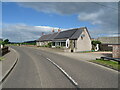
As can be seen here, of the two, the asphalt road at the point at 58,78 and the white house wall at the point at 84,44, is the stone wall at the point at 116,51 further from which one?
the white house wall at the point at 84,44

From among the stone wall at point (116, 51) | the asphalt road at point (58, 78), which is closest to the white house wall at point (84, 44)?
the stone wall at point (116, 51)

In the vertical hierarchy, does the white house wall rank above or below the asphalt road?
→ above

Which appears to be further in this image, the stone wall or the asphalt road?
the stone wall

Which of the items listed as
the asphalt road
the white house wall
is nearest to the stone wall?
the asphalt road

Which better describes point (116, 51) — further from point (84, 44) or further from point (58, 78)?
point (84, 44)

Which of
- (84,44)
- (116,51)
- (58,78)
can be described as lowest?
(58,78)

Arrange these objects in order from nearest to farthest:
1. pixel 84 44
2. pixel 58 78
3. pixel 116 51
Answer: pixel 58 78 < pixel 116 51 < pixel 84 44

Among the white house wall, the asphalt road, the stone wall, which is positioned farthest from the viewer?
the white house wall

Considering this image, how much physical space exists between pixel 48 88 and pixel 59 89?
1.66 ft

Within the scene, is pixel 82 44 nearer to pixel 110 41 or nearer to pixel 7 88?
pixel 110 41

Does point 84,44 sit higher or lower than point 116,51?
higher

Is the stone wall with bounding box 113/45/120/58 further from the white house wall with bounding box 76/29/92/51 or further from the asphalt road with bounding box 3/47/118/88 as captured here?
the white house wall with bounding box 76/29/92/51

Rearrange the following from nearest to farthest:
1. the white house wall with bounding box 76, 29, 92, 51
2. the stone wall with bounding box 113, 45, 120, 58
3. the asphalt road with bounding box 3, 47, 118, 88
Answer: the asphalt road with bounding box 3, 47, 118, 88 → the stone wall with bounding box 113, 45, 120, 58 → the white house wall with bounding box 76, 29, 92, 51

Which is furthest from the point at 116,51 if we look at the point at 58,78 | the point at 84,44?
the point at 84,44
